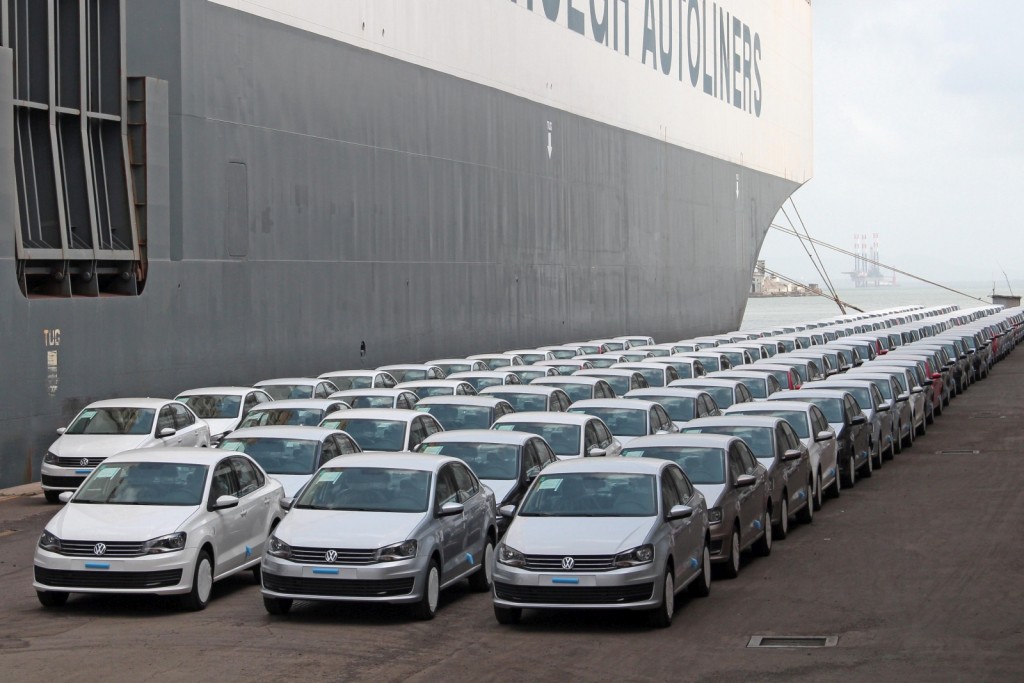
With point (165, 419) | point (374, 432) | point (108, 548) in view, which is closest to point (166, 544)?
point (108, 548)

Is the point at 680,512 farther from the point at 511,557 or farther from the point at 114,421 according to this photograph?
the point at 114,421

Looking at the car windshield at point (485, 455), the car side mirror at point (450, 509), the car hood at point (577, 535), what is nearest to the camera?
the car hood at point (577, 535)

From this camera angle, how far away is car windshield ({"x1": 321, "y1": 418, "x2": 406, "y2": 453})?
18.9 meters

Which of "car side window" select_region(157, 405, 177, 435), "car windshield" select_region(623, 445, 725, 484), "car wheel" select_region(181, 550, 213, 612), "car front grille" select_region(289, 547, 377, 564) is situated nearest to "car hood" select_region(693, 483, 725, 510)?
"car windshield" select_region(623, 445, 725, 484)

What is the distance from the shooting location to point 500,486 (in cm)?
1653

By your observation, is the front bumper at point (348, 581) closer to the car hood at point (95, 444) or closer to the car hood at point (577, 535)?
the car hood at point (577, 535)

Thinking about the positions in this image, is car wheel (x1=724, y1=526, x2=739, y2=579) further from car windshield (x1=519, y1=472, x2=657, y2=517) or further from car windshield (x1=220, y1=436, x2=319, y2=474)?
car windshield (x1=220, y1=436, x2=319, y2=474)

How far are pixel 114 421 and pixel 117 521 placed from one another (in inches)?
353

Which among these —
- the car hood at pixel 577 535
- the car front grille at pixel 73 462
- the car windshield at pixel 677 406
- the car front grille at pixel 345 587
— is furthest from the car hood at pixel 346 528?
the car windshield at pixel 677 406

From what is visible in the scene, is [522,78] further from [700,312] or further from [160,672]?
[160,672]

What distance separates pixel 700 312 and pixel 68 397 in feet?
162

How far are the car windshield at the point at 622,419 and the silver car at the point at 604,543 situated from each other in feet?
23.7

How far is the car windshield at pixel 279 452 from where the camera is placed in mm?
16891

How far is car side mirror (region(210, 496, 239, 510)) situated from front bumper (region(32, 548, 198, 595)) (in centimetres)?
91
